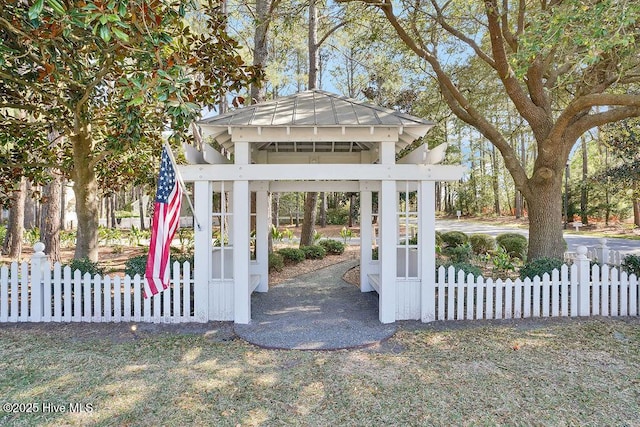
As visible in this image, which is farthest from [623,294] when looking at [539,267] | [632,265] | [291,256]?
[291,256]

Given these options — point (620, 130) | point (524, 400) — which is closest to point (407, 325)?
point (524, 400)

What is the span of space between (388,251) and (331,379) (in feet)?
7.69

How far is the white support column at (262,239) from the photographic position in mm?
7875

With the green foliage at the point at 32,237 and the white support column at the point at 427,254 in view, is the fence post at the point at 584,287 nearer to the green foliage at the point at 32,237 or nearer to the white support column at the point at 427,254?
the white support column at the point at 427,254

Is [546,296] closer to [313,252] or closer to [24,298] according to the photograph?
[313,252]

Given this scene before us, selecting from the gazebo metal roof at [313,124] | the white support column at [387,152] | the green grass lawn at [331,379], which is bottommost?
the green grass lawn at [331,379]

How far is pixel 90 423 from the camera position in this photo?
309 centimetres

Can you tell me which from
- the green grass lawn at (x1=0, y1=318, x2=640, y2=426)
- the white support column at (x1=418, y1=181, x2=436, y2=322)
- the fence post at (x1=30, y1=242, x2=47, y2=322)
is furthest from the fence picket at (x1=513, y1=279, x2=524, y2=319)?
the fence post at (x1=30, y1=242, x2=47, y2=322)

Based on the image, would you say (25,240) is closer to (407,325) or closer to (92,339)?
(92,339)

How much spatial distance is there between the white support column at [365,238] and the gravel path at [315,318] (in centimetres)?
26

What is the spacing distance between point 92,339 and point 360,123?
15.8 ft

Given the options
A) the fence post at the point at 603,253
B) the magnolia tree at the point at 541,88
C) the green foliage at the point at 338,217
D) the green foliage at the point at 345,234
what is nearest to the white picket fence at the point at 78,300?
the magnolia tree at the point at 541,88

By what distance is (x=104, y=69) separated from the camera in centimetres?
572

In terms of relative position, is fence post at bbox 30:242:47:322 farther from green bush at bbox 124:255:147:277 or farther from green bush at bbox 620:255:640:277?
green bush at bbox 620:255:640:277
